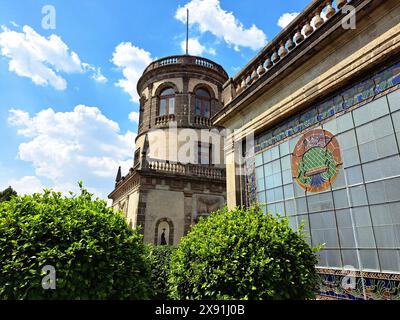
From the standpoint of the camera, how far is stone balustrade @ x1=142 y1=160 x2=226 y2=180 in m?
17.5

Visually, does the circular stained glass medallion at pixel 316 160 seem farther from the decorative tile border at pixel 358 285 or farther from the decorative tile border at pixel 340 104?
the decorative tile border at pixel 358 285

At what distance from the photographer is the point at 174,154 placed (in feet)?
68.1

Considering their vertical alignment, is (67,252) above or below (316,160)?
below

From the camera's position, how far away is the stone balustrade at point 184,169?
1755cm

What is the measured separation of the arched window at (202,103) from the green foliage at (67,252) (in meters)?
19.6

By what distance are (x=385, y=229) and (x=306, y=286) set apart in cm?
192

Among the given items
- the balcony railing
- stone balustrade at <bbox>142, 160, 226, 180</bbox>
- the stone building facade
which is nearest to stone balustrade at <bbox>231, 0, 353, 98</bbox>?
the stone building facade

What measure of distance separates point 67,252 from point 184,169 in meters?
15.2

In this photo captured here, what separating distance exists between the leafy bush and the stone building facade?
4.88ft

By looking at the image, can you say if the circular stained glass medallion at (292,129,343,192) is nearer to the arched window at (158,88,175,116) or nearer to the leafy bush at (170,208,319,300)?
the leafy bush at (170,208,319,300)

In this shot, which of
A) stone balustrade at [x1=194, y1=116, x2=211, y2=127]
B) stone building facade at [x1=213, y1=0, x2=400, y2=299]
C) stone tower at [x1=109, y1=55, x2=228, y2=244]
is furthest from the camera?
stone balustrade at [x1=194, y1=116, x2=211, y2=127]

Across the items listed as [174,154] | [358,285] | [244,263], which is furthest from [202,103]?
[244,263]

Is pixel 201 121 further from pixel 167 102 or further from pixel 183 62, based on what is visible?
pixel 183 62
